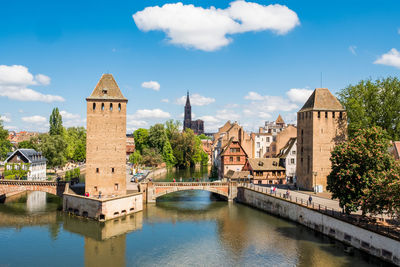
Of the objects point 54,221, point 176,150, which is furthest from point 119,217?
point 176,150

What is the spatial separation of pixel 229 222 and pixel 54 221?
21.1m

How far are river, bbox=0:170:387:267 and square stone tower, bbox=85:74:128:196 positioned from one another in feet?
16.8

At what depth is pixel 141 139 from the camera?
106 m

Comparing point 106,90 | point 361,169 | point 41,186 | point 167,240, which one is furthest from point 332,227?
point 41,186

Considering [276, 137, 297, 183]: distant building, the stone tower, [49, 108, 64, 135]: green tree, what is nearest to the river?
the stone tower

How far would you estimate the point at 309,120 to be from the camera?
4841cm

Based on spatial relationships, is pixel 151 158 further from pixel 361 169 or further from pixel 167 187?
pixel 361 169

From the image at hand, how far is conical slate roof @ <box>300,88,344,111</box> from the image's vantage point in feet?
156

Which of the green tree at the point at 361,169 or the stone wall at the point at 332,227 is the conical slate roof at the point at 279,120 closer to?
the stone wall at the point at 332,227

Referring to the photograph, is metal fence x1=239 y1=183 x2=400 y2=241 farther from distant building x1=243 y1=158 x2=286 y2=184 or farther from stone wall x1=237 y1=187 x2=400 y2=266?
distant building x1=243 y1=158 x2=286 y2=184

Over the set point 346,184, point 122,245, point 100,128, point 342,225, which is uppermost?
point 100,128

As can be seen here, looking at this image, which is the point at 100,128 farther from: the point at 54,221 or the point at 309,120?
the point at 309,120

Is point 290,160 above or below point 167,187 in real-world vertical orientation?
above

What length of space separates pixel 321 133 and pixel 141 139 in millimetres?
68457
